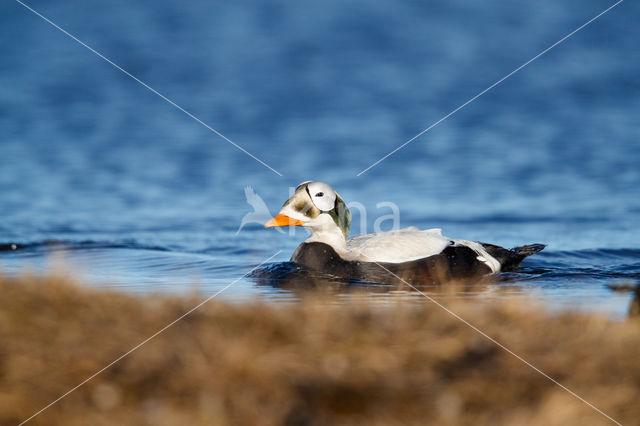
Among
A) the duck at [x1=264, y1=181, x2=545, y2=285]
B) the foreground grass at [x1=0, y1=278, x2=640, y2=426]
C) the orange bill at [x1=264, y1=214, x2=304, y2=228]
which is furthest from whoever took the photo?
the orange bill at [x1=264, y1=214, x2=304, y2=228]

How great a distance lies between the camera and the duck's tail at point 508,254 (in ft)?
23.9

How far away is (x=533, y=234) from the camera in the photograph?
924cm

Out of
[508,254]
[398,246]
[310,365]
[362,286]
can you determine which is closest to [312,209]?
[398,246]

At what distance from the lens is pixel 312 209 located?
7.25 m

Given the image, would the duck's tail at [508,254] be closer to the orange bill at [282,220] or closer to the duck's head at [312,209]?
the duck's head at [312,209]

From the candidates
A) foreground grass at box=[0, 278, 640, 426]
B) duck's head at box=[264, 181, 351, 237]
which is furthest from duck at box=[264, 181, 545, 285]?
foreground grass at box=[0, 278, 640, 426]

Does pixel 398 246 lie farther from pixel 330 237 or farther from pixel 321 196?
pixel 321 196

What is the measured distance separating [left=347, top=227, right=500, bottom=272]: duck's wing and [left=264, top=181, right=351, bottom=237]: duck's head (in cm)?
36

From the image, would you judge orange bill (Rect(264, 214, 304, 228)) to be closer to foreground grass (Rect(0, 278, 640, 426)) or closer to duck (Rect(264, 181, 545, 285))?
Answer: duck (Rect(264, 181, 545, 285))

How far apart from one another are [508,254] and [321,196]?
2.07m

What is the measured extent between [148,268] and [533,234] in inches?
197

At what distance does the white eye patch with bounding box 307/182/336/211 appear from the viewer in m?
7.16

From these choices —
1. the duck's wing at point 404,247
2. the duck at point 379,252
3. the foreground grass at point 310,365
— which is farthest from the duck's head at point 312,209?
the foreground grass at point 310,365

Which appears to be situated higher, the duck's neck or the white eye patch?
the white eye patch
